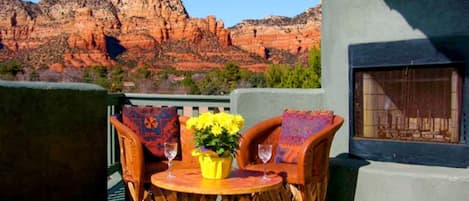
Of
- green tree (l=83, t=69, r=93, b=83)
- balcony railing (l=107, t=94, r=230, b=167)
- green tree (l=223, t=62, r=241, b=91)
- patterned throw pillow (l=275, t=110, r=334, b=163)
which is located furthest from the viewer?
green tree (l=83, t=69, r=93, b=83)

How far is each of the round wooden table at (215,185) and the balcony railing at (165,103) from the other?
1.56 metres

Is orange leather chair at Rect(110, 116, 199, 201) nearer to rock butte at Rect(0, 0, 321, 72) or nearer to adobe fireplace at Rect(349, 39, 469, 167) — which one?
adobe fireplace at Rect(349, 39, 469, 167)

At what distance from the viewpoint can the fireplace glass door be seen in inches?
134

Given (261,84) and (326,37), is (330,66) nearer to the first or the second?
(326,37)

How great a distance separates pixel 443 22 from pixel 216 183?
6.83ft

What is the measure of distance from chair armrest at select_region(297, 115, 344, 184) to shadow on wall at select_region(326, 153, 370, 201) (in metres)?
0.36

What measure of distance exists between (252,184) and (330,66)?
1.76 metres

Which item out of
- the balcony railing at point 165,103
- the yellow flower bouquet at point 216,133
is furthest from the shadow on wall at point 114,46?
the yellow flower bouquet at point 216,133

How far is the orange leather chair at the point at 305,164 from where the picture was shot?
3.01 metres

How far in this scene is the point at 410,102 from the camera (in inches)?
140

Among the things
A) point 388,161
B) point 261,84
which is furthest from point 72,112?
point 261,84

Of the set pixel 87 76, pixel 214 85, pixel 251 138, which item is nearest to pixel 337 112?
pixel 251 138

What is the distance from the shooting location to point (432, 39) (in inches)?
134

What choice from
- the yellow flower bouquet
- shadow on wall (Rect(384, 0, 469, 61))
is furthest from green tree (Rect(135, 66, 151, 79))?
the yellow flower bouquet
